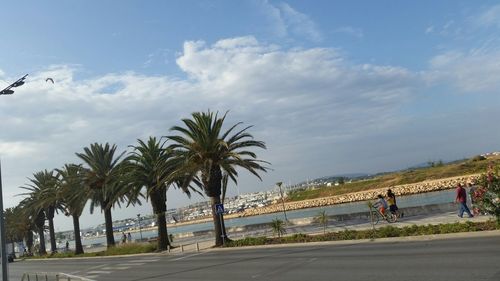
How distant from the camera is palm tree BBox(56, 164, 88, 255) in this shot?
4809 centimetres

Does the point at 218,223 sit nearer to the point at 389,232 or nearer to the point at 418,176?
the point at 389,232

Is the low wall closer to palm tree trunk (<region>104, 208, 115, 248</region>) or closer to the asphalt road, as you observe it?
the asphalt road

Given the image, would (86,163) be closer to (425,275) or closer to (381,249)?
(381,249)

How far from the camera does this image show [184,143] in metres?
33.5

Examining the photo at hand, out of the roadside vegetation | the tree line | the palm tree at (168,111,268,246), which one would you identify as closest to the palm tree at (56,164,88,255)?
the tree line

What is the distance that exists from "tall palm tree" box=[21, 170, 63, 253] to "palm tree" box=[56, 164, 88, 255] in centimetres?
275

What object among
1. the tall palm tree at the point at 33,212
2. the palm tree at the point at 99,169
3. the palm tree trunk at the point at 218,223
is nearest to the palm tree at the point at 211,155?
the palm tree trunk at the point at 218,223

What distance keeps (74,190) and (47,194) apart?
928 cm

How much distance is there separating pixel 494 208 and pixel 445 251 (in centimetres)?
330

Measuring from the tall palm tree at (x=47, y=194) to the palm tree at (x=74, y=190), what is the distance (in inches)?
108

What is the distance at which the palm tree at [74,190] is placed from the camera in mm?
48094

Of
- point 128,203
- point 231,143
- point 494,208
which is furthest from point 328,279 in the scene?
point 128,203

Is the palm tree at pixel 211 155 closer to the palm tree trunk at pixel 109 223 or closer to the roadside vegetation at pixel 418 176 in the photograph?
the palm tree trunk at pixel 109 223

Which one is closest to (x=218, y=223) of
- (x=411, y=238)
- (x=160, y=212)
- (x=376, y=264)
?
(x=160, y=212)
